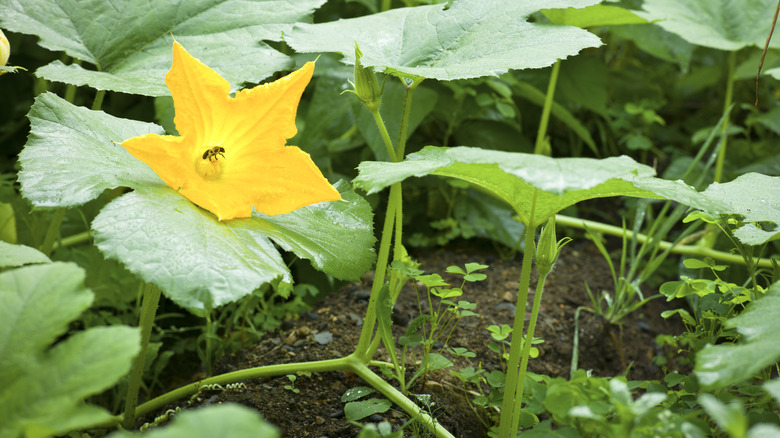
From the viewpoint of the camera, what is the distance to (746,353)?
0.88 metres

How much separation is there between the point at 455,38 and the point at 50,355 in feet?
3.41

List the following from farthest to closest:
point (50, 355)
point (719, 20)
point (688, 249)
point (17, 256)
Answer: point (719, 20) → point (688, 249) → point (17, 256) → point (50, 355)

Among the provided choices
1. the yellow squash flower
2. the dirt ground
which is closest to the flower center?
the yellow squash flower

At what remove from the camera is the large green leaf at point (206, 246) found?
98cm

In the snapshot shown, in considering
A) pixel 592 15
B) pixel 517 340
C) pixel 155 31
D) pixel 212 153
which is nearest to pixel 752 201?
pixel 517 340

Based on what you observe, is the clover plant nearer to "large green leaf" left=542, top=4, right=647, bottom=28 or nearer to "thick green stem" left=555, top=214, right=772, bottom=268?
"large green leaf" left=542, top=4, right=647, bottom=28

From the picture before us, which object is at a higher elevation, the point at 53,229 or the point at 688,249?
the point at 53,229

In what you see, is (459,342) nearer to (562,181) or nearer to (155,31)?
(562,181)

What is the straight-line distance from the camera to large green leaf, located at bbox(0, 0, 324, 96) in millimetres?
1502

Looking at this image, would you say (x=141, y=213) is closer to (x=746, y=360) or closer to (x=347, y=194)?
(x=347, y=194)

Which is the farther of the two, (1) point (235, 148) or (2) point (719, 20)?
(2) point (719, 20)

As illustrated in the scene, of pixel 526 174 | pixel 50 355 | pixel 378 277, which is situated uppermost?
pixel 526 174

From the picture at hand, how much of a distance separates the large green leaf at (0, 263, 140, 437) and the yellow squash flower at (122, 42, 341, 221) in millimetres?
345

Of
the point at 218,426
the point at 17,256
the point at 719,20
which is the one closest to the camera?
the point at 218,426
